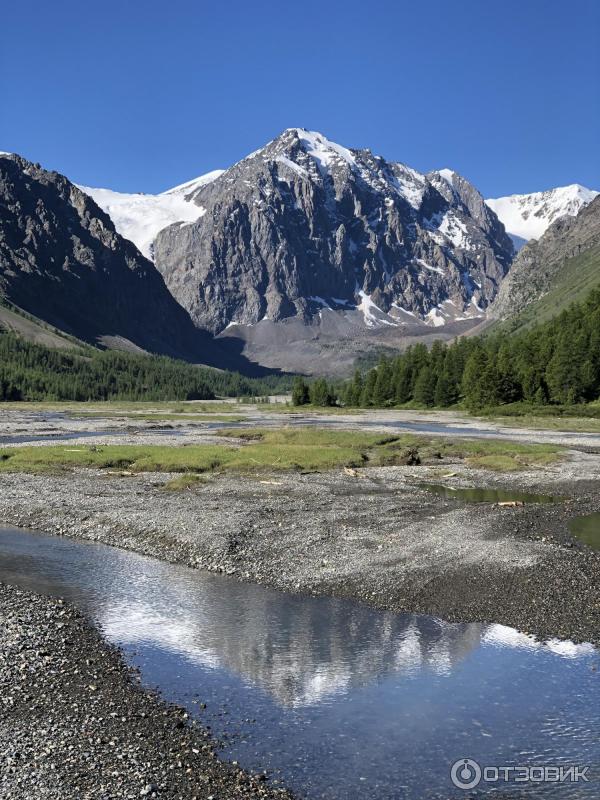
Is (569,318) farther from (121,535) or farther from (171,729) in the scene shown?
(171,729)

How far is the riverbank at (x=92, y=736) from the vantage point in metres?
14.1

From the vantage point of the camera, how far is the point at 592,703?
59.6 ft

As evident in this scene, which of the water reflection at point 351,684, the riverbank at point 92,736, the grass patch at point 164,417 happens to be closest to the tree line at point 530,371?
the grass patch at point 164,417

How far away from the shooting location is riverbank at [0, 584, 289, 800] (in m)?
14.1

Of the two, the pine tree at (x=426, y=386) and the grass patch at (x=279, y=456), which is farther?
the pine tree at (x=426, y=386)

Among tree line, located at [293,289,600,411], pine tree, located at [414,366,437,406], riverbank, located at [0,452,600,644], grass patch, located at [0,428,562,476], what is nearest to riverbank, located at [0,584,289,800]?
riverbank, located at [0,452,600,644]

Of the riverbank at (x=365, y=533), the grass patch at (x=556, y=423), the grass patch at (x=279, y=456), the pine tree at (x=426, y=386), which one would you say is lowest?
the riverbank at (x=365, y=533)

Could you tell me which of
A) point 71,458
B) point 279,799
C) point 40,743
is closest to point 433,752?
point 279,799

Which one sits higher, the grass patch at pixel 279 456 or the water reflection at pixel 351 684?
the grass patch at pixel 279 456

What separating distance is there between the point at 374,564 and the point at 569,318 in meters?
154

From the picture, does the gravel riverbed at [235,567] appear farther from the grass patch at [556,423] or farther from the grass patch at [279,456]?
the grass patch at [556,423]
